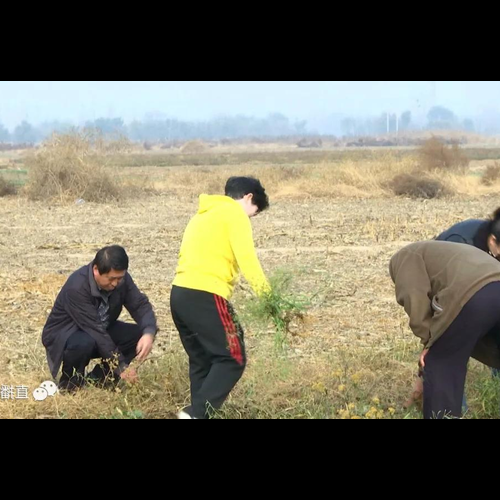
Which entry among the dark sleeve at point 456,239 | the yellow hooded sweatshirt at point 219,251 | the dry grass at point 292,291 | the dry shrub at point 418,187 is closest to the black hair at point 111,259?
the yellow hooded sweatshirt at point 219,251

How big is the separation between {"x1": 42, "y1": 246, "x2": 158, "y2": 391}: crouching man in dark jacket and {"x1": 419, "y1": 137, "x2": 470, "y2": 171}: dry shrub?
929 inches

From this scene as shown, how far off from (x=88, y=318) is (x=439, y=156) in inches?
987

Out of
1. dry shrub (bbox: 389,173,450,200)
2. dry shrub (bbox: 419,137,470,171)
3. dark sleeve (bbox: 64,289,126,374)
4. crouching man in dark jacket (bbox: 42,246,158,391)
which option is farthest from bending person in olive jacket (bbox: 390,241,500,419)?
dry shrub (bbox: 419,137,470,171)

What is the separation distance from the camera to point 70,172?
22.0 m

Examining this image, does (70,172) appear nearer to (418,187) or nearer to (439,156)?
(418,187)

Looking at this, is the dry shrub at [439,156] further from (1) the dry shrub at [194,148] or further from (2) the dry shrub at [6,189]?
(1) the dry shrub at [194,148]

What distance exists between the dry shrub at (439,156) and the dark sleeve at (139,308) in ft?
77.1

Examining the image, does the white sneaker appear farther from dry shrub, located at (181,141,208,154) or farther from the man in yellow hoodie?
dry shrub, located at (181,141,208,154)

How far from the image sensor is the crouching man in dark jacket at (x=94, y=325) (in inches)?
214

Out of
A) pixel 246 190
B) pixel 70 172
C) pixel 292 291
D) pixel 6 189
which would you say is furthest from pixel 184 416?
pixel 6 189

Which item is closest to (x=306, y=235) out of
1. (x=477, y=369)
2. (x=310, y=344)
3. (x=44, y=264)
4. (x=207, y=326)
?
(x=44, y=264)

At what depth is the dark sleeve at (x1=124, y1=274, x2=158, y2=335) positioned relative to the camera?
564 centimetres

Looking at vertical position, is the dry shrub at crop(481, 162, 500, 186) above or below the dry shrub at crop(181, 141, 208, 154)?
above

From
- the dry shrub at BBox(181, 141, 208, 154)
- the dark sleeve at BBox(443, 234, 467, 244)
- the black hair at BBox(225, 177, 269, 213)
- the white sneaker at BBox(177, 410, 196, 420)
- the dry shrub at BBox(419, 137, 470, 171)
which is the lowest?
the dry shrub at BBox(181, 141, 208, 154)
